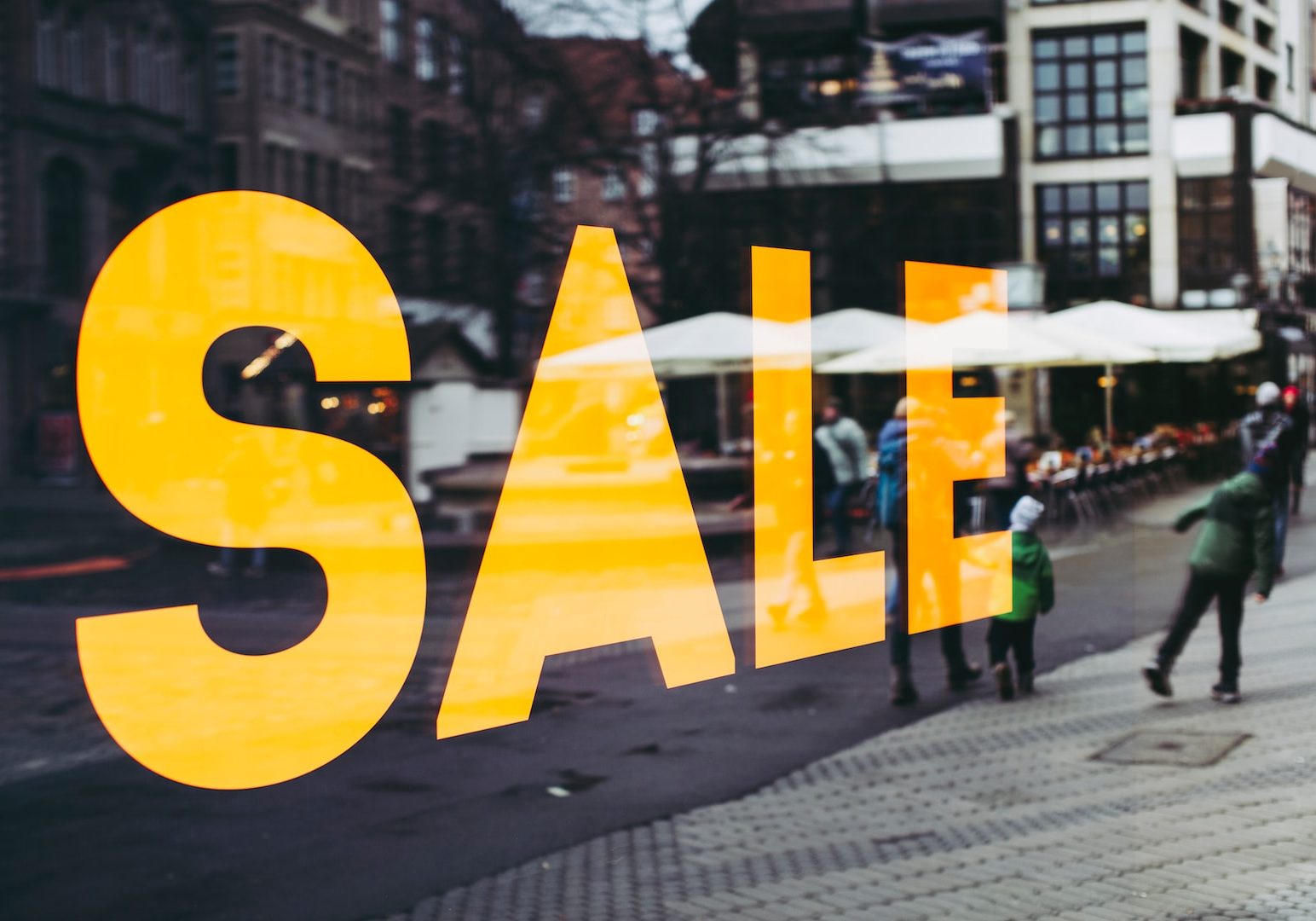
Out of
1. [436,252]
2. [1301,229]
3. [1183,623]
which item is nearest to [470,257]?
[436,252]

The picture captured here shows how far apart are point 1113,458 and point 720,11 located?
4.80m

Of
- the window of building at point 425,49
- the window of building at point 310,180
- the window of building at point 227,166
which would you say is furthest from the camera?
the window of building at point 425,49

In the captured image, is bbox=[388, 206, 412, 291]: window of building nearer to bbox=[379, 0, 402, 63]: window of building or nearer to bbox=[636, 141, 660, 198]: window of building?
bbox=[379, 0, 402, 63]: window of building

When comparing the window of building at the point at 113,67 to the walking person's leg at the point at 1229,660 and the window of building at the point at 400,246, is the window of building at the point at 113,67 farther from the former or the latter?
the walking person's leg at the point at 1229,660

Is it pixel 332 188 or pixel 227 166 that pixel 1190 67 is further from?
pixel 227 166

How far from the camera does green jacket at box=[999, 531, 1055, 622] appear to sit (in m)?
7.24

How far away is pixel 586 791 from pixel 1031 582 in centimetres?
254

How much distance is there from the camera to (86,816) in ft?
18.3

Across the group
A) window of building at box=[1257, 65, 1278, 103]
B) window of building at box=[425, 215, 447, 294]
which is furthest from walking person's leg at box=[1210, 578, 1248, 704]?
window of building at box=[425, 215, 447, 294]

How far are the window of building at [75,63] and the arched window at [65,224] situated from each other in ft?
0.75

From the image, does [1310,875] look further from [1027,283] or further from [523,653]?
[1027,283]

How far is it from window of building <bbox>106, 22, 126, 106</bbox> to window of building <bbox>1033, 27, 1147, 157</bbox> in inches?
170

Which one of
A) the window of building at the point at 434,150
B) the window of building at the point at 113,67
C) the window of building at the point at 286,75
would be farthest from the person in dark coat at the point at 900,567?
the window of building at the point at 113,67

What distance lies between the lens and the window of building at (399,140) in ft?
18.2
